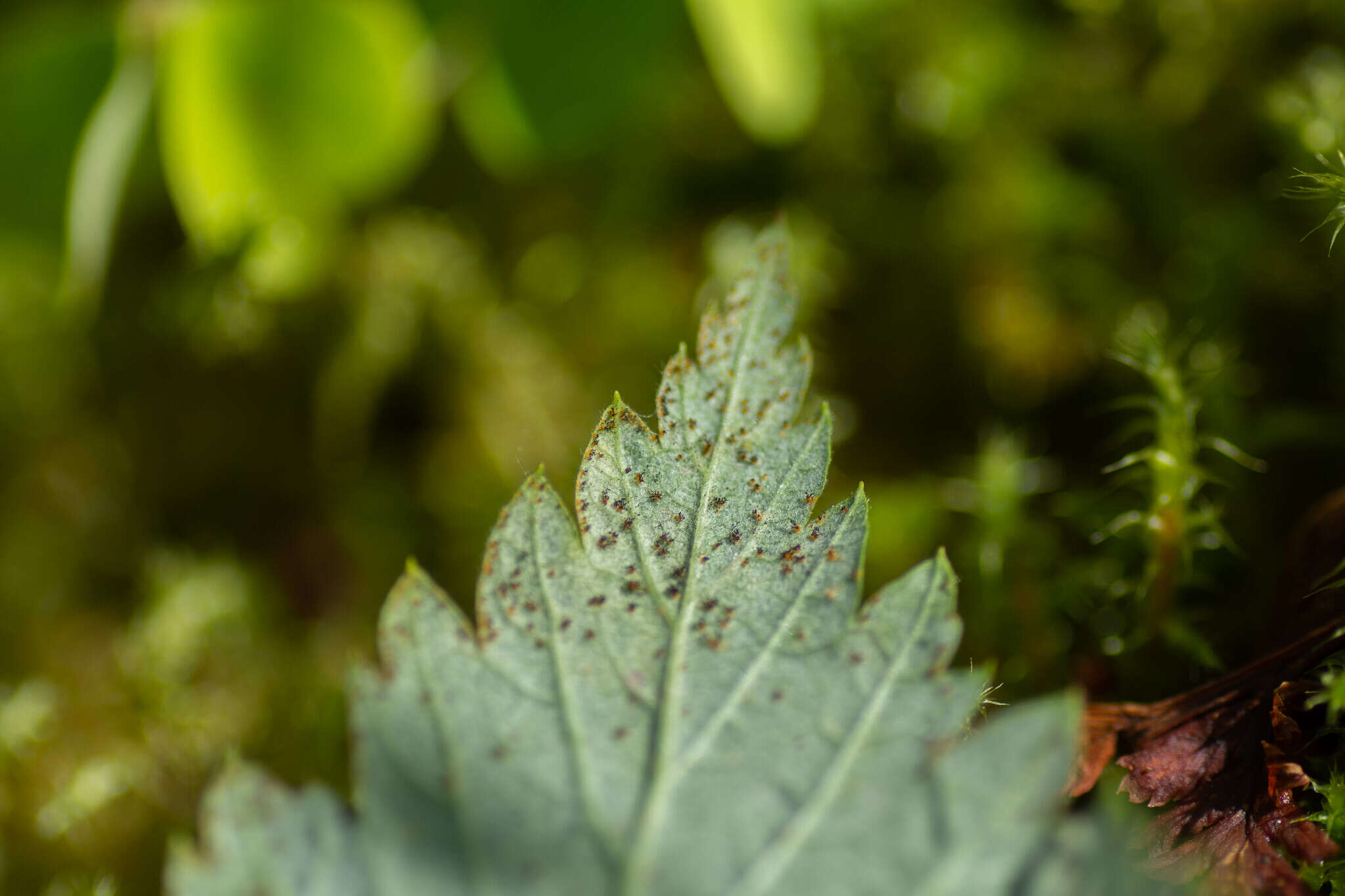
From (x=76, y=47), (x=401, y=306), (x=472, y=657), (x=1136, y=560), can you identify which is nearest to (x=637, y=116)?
(x=401, y=306)

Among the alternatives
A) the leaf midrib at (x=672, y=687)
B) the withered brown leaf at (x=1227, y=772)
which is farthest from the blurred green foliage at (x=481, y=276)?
the leaf midrib at (x=672, y=687)

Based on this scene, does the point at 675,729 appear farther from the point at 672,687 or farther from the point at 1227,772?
the point at 1227,772

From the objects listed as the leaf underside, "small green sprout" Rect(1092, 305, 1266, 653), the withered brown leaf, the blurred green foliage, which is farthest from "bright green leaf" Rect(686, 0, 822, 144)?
the withered brown leaf

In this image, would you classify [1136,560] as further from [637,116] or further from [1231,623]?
[637,116]

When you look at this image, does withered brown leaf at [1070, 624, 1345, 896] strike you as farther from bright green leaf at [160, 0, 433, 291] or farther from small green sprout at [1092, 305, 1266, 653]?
bright green leaf at [160, 0, 433, 291]

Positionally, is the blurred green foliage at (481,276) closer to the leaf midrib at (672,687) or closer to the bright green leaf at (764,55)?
the bright green leaf at (764,55)
